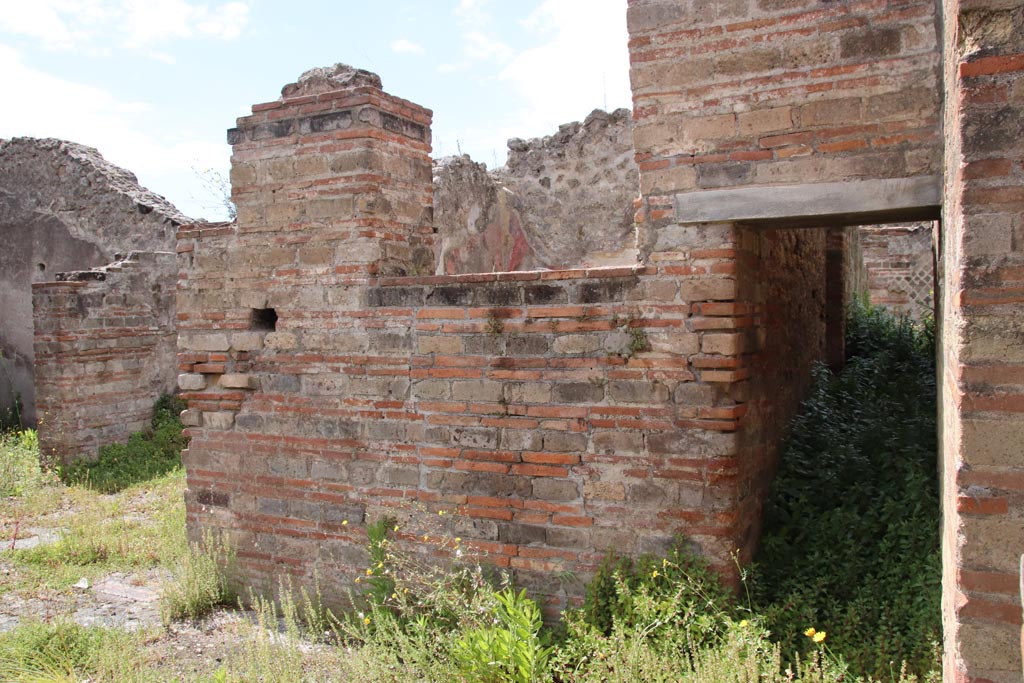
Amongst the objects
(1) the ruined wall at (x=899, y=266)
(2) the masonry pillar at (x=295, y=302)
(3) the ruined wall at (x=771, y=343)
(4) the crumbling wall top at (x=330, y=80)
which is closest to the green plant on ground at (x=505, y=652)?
(3) the ruined wall at (x=771, y=343)

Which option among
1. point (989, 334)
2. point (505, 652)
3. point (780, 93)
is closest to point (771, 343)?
point (780, 93)

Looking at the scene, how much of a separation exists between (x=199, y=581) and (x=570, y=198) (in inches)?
311

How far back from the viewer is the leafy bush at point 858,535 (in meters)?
3.82

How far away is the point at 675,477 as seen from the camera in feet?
Result: 13.8

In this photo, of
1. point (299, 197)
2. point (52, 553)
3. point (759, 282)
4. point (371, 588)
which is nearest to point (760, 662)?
point (759, 282)

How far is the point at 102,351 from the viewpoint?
9.74 meters

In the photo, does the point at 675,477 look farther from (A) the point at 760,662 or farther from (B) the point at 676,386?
(A) the point at 760,662

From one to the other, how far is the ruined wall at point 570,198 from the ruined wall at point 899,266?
146 inches

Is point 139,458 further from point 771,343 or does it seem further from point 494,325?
point 771,343

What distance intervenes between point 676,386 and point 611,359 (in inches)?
14.8

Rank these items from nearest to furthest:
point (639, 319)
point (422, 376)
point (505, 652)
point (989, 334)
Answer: point (989, 334), point (505, 652), point (639, 319), point (422, 376)

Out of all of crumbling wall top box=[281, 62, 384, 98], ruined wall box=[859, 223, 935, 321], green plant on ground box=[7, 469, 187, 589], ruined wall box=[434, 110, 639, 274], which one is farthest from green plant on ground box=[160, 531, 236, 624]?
ruined wall box=[859, 223, 935, 321]

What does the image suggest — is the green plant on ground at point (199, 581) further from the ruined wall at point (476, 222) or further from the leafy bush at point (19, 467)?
the leafy bush at point (19, 467)

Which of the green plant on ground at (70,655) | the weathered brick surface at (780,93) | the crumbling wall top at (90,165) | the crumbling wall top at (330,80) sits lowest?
the green plant on ground at (70,655)
